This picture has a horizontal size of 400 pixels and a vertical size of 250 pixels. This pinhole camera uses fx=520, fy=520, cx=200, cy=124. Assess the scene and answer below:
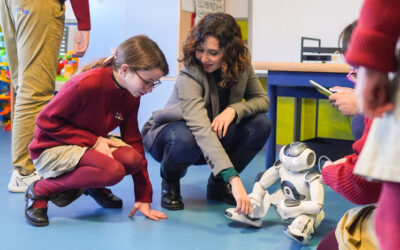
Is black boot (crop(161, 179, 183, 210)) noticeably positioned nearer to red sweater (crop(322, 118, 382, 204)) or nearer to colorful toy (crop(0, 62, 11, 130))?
red sweater (crop(322, 118, 382, 204))

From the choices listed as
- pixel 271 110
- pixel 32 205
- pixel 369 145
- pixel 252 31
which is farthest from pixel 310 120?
pixel 369 145

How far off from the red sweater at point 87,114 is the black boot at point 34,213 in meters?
0.14

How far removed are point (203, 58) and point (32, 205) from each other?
2.53 feet

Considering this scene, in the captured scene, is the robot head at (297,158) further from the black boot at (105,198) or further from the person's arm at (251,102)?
the black boot at (105,198)

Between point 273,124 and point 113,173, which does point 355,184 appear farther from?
point 273,124

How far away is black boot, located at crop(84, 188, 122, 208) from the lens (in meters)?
1.95

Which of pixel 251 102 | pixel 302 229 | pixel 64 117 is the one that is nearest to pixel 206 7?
pixel 251 102

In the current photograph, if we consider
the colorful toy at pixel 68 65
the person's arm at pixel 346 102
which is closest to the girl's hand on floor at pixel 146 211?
the person's arm at pixel 346 102

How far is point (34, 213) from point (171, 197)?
1.64 feet

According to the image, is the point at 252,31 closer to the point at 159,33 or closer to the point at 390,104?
the point at 159,33

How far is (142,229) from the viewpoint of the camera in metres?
1.70

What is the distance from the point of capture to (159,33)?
10.4 ft

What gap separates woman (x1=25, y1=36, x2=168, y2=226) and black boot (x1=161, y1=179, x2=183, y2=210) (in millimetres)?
119

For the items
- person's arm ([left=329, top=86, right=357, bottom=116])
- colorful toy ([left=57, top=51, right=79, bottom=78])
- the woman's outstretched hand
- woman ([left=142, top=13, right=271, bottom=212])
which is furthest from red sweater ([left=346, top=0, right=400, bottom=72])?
colorful toy ([left=57, top=51, right=79, bottom=78])
